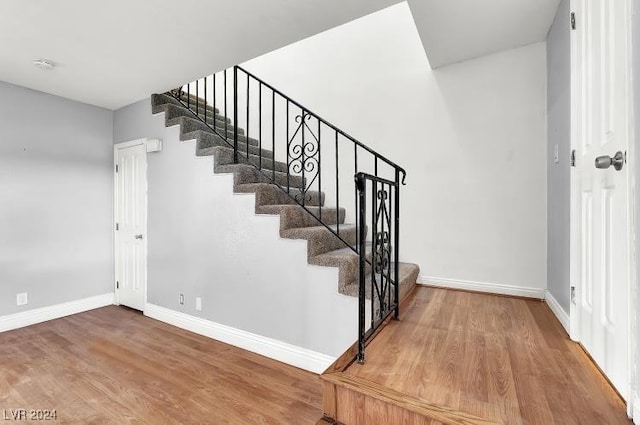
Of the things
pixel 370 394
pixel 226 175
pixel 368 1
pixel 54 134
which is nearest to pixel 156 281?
pixel 226 175

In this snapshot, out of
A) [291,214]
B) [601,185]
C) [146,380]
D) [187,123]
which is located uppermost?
[187,123]

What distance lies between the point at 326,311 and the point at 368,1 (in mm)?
2128

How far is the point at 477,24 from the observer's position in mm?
2248

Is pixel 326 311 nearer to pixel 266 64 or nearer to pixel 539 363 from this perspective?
pixel 539 363

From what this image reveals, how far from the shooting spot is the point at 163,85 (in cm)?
318

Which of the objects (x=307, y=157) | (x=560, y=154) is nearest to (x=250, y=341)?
(x=307, y=157)

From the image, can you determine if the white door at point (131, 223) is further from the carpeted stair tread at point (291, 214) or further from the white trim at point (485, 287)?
the white trim at point (485, 287)

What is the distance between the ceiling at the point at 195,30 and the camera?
6.34ft

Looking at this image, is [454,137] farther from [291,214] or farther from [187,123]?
[187,123]

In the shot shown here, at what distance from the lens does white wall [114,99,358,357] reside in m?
2.34

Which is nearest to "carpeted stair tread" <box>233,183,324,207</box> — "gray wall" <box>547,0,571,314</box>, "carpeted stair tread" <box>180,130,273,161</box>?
"carpeted stair tread" <box>180,130,273,161</box>

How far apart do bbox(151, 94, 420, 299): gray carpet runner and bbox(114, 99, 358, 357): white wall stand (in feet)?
0.25

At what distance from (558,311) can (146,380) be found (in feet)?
9.62

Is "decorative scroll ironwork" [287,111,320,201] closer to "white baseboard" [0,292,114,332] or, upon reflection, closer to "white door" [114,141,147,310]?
"white door" [114,141,147,310]
